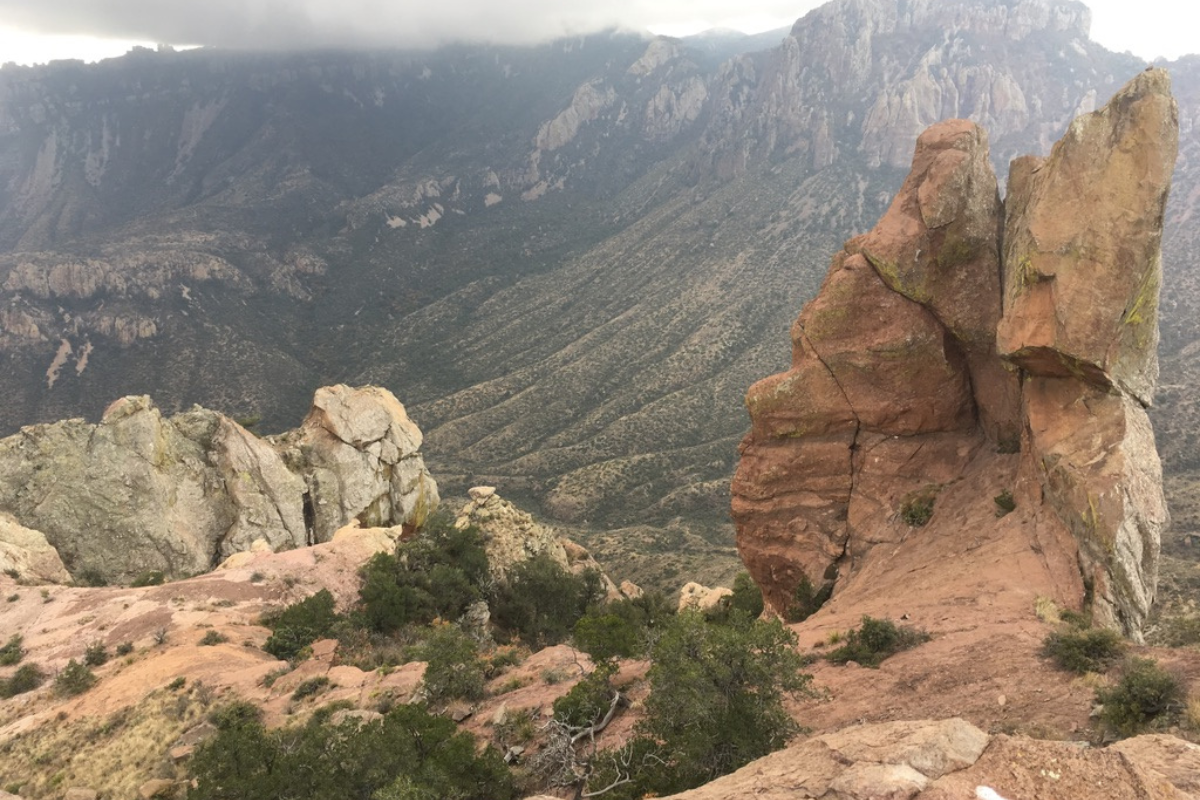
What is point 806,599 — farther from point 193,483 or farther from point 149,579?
point 193,483

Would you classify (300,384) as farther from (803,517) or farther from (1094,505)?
(1094,505)

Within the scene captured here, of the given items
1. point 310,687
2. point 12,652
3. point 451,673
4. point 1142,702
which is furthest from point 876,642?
point 12,652

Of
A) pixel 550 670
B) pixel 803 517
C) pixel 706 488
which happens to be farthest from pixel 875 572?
pixel 706 488

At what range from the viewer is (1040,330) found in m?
20.2

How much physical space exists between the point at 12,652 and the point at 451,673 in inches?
806

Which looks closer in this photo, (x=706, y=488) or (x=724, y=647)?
(x=724, y=647)

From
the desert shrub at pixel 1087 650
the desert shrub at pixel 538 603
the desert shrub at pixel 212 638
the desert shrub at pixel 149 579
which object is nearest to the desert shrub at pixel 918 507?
the desert shrub at pixel 1087 650

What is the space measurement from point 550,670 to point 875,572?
466 inches

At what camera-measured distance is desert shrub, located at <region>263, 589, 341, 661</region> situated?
92.3 ft

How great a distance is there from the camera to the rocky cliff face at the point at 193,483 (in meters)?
39.3

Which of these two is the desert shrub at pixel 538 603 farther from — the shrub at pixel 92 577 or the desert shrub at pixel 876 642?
the shrub at pixel 92 577

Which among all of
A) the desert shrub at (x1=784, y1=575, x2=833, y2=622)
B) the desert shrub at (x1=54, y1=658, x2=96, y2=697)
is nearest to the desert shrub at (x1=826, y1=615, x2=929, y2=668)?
the desert shrub at (x1=784, y1=575, x2=833, y2=622)

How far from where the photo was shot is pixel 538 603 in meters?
38.1

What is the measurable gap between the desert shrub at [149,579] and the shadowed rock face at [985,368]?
30.4 metres
